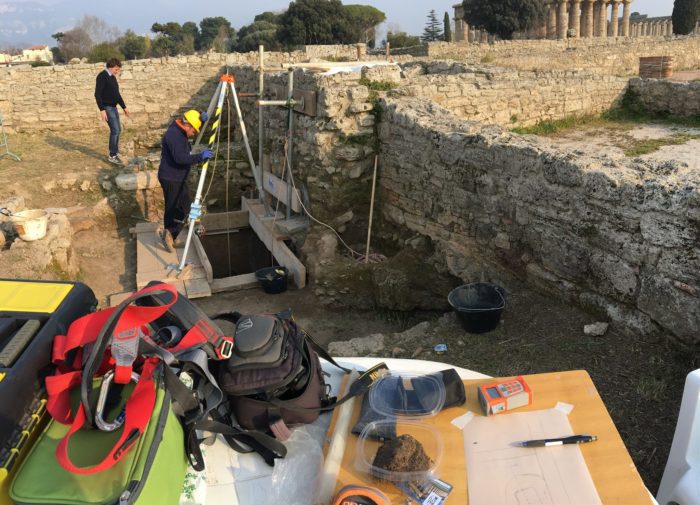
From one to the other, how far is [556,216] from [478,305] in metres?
1.03

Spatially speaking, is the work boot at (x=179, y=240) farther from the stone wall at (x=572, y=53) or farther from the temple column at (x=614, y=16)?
the temple column at (x=614, y=16)

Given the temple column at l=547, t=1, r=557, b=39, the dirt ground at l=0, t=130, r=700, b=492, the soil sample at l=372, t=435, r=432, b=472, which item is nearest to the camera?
the soil sample at l=372, t=435, r=432, b=472

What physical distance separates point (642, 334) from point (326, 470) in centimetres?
286

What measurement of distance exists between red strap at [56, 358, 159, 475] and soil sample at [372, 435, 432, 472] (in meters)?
0.83

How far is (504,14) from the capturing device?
33719 millimetres

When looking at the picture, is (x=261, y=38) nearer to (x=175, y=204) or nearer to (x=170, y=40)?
(x=170, y=40)

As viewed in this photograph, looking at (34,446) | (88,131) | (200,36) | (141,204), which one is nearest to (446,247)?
(34,446)

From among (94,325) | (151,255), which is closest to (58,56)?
(151,255)

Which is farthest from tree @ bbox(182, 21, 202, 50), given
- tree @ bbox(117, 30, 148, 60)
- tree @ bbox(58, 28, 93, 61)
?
tree @ bbox(117, 30, 148, 60)

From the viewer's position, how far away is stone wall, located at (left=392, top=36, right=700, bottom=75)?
1816 cm

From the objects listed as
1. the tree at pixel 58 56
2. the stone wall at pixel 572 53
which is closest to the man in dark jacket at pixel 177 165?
the stone wall at pixel 572 53

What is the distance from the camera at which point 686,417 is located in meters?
2.57

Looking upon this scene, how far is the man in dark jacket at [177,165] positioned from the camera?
22.6 ft

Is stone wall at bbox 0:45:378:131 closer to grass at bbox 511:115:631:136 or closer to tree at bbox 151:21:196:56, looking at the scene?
grass at bbox 511:115:631:136
